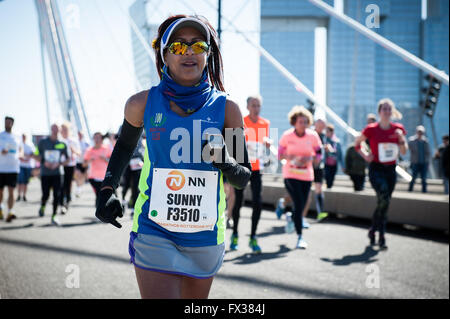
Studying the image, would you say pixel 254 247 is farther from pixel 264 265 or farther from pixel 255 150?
pixel 255 150

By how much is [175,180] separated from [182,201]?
10 centimetres

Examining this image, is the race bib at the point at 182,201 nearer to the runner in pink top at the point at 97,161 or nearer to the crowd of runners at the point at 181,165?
the crowd of runners at the point at 181,165

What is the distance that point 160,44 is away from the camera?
199 cm

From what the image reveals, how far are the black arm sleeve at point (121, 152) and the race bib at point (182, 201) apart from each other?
20cm

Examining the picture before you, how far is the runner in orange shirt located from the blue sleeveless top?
3.78 m

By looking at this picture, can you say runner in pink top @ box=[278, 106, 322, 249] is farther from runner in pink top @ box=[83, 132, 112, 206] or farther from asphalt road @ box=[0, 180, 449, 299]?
runner in pink top @ box=[83, 132, 112, 206]

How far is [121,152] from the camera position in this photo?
1.98m

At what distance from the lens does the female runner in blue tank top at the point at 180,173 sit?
69.5 inches

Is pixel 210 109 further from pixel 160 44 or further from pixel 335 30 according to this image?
pixel 335 30
